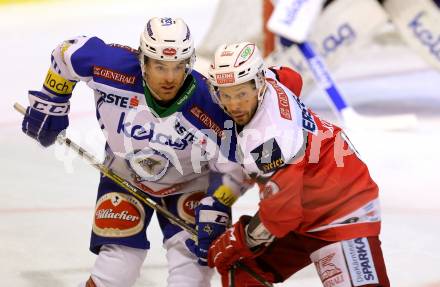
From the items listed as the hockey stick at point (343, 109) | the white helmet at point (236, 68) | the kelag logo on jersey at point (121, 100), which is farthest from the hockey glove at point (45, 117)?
the hockey stick at point (343, 109)

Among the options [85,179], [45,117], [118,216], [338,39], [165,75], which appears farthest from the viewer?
[338,39]

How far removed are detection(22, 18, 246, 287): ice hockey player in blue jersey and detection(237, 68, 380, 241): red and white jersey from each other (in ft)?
0.65

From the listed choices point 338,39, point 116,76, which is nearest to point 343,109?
point 338,39

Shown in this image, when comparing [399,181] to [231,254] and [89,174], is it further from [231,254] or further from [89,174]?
[231,254]

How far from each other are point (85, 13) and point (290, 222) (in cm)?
525

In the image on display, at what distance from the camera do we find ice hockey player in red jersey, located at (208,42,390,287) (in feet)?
8.73

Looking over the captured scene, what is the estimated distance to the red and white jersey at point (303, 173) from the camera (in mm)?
2648

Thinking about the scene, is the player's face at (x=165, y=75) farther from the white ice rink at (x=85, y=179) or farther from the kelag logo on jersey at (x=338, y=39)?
the kelag logo on jersey at (x=338, y=39)

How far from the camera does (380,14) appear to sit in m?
5.69

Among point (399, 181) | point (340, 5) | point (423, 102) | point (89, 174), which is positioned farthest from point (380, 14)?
point (89, 174)

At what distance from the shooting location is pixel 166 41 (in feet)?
9.35

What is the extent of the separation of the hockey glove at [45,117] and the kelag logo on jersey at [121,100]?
0.22 metres

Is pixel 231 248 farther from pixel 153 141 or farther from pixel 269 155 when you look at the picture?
pixel 153 141

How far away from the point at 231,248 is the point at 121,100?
520 millimetres
